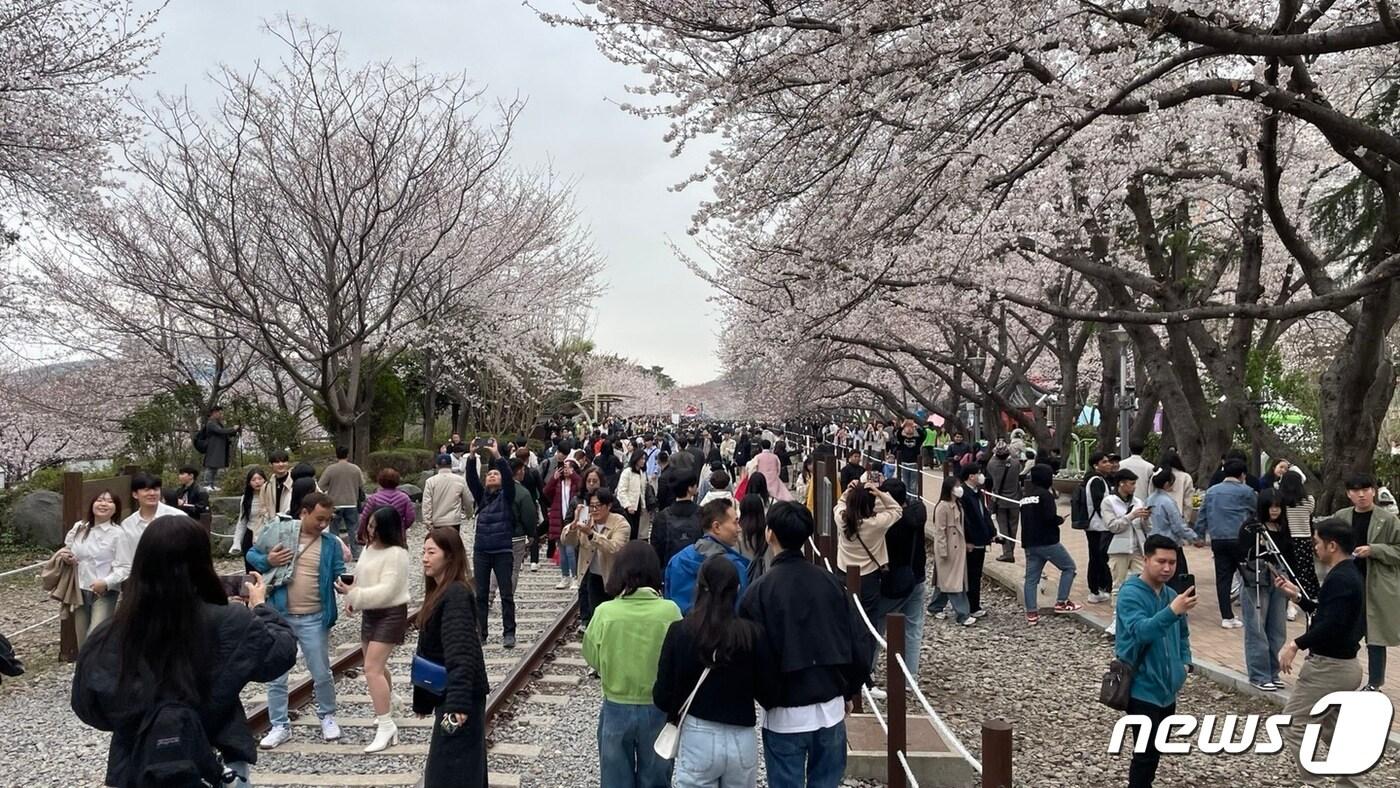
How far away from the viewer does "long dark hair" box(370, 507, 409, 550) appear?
5.86 m

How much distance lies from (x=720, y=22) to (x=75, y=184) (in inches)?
408

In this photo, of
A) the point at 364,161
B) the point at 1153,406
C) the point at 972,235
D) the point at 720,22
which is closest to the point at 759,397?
the point at 1153,406

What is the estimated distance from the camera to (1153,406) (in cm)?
2208

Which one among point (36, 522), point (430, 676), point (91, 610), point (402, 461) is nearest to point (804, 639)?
point (430, 676)

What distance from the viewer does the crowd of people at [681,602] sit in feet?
10.6

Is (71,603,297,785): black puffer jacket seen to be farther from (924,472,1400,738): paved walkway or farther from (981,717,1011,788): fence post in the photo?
(924,472,1400,738): paved walkway

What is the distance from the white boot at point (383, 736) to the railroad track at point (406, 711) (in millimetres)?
40

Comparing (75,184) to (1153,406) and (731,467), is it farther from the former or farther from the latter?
(1153,406)

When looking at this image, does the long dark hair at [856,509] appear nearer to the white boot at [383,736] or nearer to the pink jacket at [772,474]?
the white boot at [383,736]

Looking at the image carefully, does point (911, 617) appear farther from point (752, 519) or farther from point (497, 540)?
point (497, 540)

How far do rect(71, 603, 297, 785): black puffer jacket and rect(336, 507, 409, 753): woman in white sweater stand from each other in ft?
8.20

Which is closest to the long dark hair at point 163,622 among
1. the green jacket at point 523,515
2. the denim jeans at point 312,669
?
the denim jeans at point 312,669

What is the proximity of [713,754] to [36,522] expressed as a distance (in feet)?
47.4

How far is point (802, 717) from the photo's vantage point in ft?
13.5
